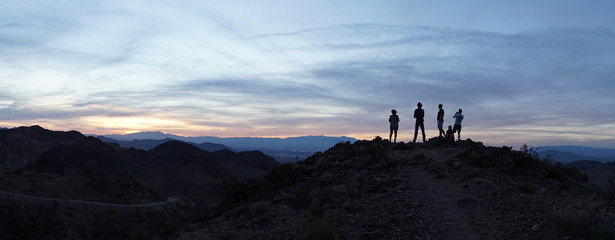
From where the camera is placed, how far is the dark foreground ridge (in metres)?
9.54

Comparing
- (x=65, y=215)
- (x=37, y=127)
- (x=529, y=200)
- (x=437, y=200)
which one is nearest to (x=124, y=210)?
(x=65, y=215)

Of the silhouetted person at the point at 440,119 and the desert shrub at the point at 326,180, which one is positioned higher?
the silhouetted person at the point at 440,119

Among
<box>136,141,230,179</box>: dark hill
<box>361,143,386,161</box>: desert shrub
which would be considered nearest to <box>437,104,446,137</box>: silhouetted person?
<box>361,143,386,161</box>: desert shrub

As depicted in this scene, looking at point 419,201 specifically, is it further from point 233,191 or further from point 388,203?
point 233,191

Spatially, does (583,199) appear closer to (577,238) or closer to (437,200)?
(577,238)

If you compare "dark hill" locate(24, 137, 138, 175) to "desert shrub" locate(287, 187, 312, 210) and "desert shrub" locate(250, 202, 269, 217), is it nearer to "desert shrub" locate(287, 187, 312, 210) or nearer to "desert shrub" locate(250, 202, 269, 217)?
"desert shrub" locate(250, 202, 269, 217)

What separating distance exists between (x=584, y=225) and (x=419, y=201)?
14.0 feet

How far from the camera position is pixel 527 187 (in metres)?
11.7

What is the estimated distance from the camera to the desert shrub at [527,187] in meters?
11.6

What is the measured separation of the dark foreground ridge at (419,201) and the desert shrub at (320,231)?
0.08ft

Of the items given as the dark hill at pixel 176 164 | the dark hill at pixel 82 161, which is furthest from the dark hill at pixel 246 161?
the dark hill at pixel 82 161

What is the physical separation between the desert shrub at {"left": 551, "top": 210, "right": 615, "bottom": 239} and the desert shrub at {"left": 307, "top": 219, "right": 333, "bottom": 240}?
510cm

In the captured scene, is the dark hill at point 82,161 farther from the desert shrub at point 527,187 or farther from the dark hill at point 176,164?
the desert shrub at point 527,187

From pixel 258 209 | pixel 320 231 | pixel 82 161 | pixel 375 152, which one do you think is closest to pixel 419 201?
pixel 320 231
